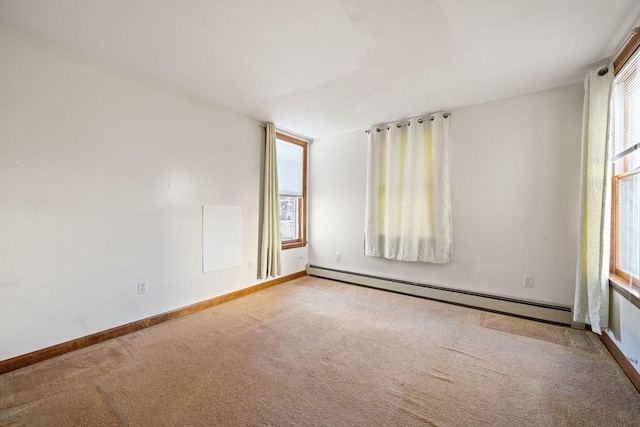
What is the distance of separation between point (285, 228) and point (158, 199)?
86.7 inches

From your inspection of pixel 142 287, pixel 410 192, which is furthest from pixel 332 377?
pixel 410 192

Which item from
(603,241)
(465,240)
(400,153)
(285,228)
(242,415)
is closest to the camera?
(242,415)

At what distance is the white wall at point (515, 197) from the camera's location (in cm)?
280

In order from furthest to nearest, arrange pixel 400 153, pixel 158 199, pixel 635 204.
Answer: pixel 400 153 < pixel 158 199 < pixel 635 204

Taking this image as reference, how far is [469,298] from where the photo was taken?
3.25 m

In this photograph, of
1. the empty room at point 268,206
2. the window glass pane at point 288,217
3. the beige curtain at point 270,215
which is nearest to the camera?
the empty room at point 268,206

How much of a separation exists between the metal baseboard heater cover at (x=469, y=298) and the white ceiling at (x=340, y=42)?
7.72 feet

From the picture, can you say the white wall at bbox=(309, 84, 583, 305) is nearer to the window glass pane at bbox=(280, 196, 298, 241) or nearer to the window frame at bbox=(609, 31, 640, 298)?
the window frame at bbox=(609, 31, 640, 298)

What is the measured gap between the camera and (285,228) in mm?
4668

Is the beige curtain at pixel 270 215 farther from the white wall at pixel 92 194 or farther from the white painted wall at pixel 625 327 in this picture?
the white painted wall at pixel 625 327

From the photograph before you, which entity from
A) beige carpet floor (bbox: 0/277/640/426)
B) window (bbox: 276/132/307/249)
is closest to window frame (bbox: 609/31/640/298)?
beige carpet floor (bbox: 0/277/640/426)

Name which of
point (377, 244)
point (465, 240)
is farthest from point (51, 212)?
point (465, 240)

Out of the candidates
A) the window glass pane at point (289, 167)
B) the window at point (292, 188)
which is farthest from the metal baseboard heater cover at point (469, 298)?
the window glass pane at point (289, 167)

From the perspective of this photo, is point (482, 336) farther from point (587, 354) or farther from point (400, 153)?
point (400, 153)
